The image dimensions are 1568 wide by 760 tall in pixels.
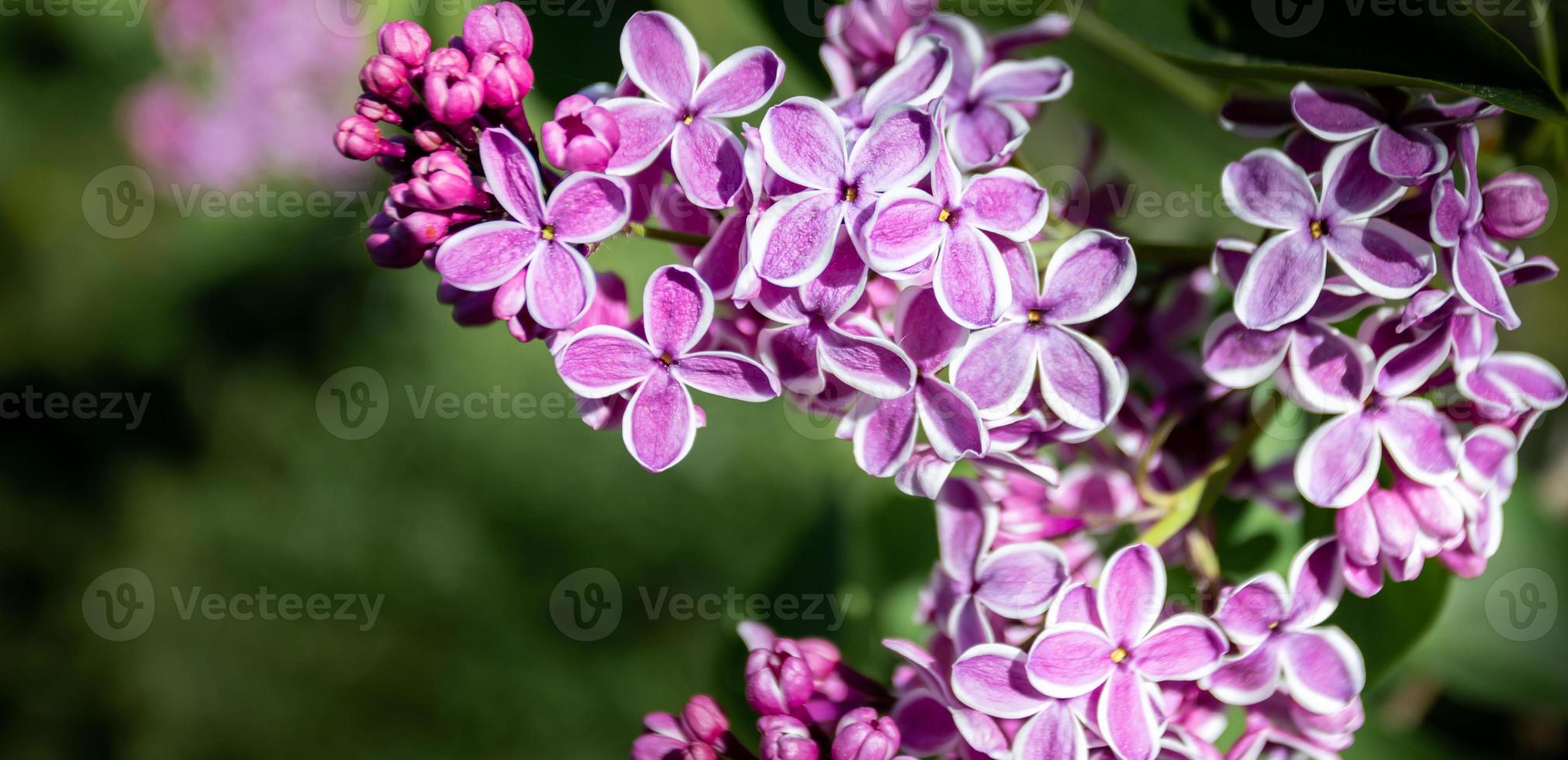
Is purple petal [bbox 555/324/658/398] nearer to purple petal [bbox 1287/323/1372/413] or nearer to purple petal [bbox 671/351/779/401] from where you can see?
purple petal [bbox 671/351/779/401]

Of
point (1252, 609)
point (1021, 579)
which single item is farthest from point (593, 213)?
point (1252, 609)

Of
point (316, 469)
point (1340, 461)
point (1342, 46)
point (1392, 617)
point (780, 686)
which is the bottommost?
point (316, 469)

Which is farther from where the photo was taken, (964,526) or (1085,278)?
(964,526)

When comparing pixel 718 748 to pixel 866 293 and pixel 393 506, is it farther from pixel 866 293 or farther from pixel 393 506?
pixel 393 506

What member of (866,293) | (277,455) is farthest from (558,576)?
(866,293)

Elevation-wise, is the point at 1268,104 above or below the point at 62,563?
above

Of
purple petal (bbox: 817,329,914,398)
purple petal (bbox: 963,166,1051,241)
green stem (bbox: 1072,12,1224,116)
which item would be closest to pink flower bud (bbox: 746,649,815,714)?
purple petal (bbox: 817,329,914,398)

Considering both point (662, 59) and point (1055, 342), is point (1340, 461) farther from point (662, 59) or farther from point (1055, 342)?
point (662, 59)

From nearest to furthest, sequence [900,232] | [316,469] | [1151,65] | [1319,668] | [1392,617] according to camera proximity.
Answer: [900,232]
[1319,668]
[1392,617]
[1151,65]
[316,469]
